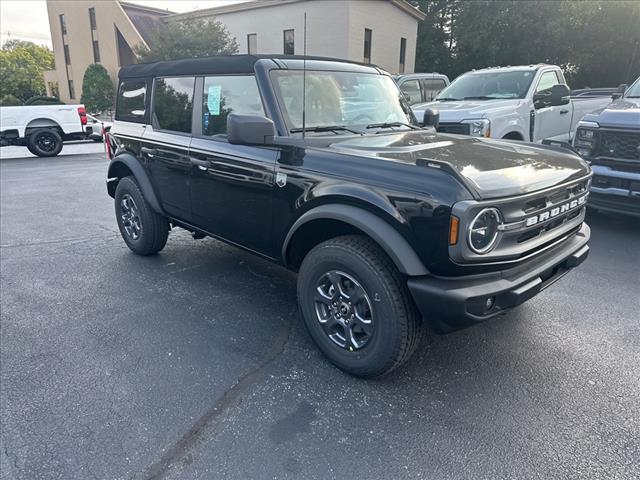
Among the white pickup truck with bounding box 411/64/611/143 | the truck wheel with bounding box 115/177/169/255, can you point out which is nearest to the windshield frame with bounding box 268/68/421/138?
the truck wheel with bounding box 115/177/169/255

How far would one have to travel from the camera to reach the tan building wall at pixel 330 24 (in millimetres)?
23250

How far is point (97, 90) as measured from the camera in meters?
31.0

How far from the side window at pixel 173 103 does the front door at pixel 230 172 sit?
160 millimetres

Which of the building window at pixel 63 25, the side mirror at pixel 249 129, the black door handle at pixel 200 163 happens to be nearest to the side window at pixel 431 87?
the black door handle at pixel 200 163

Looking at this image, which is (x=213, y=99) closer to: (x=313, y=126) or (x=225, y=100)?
(x=225, y=100)

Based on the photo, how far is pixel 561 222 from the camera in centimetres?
300

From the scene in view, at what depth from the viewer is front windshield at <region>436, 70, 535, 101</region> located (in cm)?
722

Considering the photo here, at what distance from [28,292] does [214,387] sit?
2432mm

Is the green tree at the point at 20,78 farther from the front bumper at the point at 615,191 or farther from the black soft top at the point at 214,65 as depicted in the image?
the front bumper at the point at 615,191

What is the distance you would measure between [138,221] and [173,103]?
53.2 inches

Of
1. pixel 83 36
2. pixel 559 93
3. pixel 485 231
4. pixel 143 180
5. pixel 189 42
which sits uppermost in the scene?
pixel 83 36

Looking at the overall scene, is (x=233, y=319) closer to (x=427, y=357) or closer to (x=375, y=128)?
(x=427, y=357)

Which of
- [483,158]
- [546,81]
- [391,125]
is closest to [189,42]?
[546,81]

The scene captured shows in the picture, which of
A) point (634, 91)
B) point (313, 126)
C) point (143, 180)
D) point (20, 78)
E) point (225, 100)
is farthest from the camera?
point (20, 78)
